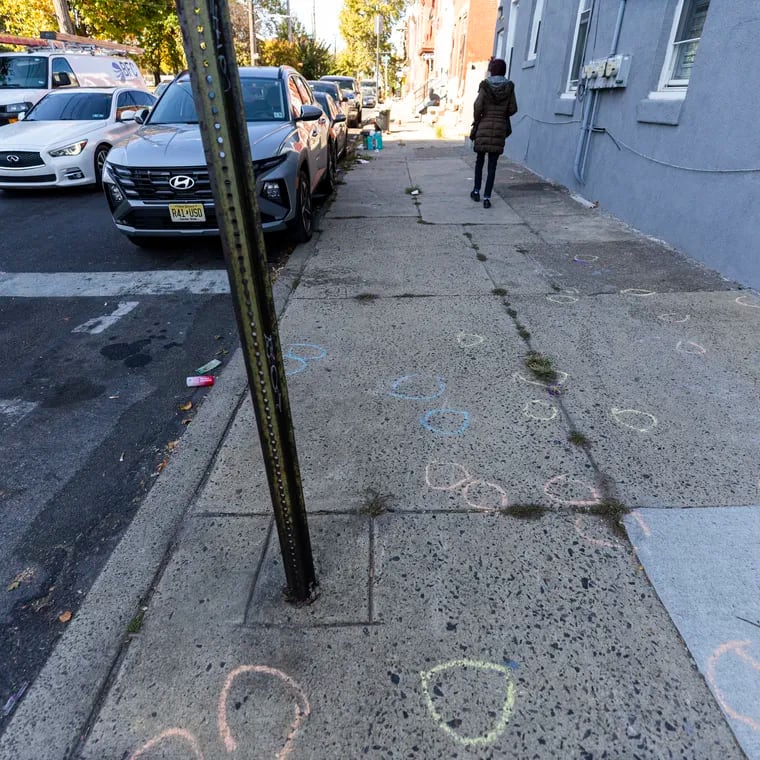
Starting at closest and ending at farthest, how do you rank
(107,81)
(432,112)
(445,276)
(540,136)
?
(445,276) < (540,136) < (107,81) < (432,112)

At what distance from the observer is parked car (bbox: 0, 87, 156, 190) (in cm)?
912

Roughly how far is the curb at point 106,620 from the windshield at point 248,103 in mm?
4912

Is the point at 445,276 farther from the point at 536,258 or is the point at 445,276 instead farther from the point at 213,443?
the point at 213,443

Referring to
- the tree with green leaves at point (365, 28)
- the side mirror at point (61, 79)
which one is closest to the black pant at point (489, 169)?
the side mirror at point (61, 79)

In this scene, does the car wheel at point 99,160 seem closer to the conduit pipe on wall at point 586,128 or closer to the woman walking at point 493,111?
the woman walking at point 493,111

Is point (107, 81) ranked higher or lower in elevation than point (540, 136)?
higher

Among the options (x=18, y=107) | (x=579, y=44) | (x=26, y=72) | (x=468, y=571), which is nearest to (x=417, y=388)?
(x=468, y=571)

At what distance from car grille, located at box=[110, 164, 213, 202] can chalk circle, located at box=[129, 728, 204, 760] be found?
15.5ft

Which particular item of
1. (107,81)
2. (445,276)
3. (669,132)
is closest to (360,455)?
(445,276)

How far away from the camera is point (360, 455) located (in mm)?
2771

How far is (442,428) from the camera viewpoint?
9.75 ft

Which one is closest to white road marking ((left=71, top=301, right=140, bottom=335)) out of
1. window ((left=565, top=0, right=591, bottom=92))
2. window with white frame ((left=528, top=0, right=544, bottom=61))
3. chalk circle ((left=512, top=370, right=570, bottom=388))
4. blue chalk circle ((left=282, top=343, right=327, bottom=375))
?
blue chalk circle ((left=282, top=343, right=327, bottom=375))

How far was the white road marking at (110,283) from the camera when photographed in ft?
17.1

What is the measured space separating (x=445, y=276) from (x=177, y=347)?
265 cm
